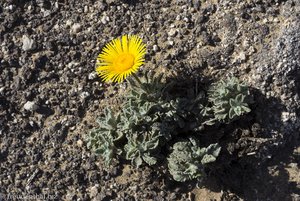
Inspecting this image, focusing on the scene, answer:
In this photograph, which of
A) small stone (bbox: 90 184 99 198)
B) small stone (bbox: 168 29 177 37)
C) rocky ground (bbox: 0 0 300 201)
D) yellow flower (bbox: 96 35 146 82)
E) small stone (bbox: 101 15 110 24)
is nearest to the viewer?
yellow flower (bbox: 96 35 146 82)

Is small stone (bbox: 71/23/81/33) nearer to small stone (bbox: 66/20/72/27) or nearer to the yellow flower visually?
small stone (bbox: 66/20/72/27)

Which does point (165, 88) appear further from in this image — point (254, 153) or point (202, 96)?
point (254, 153)

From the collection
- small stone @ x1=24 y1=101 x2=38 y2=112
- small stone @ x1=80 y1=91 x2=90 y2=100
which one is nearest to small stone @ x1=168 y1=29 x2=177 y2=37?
small stone @ x1=80 y1=91 x2=90 y2=100

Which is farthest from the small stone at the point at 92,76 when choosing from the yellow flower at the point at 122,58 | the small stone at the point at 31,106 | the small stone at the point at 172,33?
the small stone at the point at 172,33

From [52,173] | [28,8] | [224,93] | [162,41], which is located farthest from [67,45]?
[224,93]

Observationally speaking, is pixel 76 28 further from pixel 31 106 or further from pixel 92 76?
pixel 31 106

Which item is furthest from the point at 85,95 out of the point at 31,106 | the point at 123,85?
the point at 31,106
